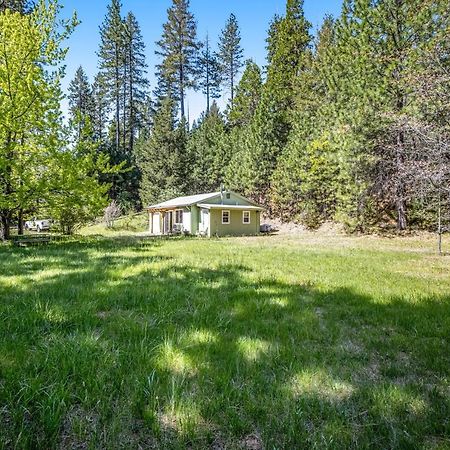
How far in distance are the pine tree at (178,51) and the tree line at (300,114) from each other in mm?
140

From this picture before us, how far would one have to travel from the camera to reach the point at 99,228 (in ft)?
107

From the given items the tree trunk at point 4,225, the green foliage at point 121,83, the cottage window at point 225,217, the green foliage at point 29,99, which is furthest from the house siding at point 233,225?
the green foliage at point 121,83

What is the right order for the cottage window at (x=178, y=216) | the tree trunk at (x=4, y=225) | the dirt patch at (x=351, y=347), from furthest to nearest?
the cottage window at (x=178, y=216)
the tree trunk at (x=4, y=225)
the dirt patch at (x=351, y=347)

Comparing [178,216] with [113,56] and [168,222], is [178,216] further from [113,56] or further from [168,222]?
[113,56]

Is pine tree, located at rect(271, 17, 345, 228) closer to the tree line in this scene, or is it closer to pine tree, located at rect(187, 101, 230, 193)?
the tree line

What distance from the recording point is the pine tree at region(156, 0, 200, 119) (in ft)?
142

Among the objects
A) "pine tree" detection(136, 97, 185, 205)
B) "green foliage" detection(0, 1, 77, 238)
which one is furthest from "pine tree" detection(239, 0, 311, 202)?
"green foliage" detection(0, 1, 77, 238)

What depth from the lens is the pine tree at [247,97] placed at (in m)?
38.1

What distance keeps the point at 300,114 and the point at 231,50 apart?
22.5 meters

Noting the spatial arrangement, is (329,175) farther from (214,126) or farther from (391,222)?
(214,126)

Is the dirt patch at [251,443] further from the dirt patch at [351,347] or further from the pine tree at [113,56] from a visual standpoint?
the pine tree at [113,56]

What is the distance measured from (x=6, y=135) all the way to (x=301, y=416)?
541 inches

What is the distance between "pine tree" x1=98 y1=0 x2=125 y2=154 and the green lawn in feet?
125

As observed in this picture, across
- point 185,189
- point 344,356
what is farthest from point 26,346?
point 185,189
